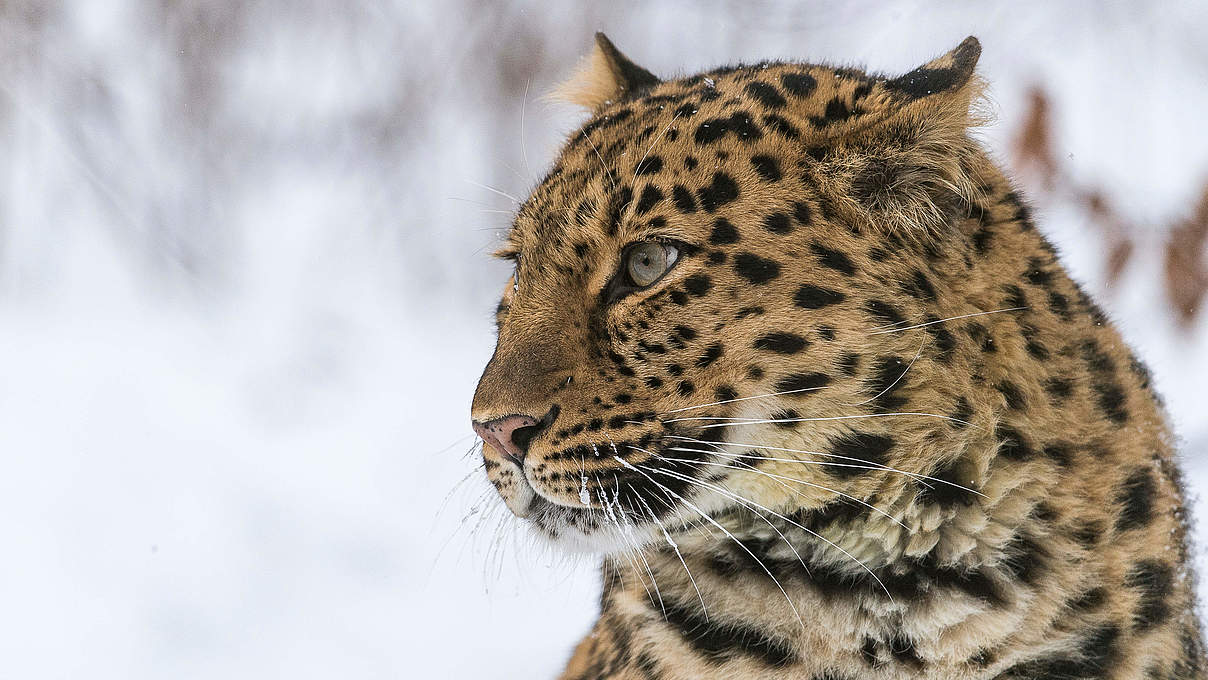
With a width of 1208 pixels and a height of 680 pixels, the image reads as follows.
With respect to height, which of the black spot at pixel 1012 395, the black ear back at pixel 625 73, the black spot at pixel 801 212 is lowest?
the black spot at pixel 1012 395

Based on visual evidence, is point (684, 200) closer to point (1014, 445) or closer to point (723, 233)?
point (723, 233)

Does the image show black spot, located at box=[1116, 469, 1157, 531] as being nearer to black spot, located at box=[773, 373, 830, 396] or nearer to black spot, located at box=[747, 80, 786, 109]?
black spot, located at box=[773, 373, 830, 396]

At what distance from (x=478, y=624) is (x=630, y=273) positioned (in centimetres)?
394

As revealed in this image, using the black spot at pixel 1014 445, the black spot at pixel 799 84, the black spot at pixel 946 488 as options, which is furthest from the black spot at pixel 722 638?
the black spot at pixel 799 84

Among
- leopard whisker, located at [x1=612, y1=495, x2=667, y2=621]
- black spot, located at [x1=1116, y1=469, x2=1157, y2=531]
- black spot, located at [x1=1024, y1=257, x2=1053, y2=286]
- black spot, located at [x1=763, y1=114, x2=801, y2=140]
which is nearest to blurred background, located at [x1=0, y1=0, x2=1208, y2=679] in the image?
leopard whisker, located at [x1=612, y1=495, x2=667, y2=621]

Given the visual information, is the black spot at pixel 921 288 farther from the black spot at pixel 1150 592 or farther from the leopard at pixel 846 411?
the black spot at pixel 1150 592

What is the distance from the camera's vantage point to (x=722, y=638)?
302 centimetres

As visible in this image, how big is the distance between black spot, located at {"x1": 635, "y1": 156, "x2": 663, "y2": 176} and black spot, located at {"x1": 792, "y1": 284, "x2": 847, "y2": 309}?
1.74ft

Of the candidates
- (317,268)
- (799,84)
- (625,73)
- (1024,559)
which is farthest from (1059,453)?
(317,268)

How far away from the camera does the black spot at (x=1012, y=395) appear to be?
2.77m

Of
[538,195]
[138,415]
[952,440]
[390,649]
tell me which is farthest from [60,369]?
[952,440]

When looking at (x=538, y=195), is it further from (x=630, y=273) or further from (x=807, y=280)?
(x=807, y=280)

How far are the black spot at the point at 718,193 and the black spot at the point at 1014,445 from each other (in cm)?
90

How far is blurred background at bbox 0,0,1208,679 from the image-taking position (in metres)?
6.30
